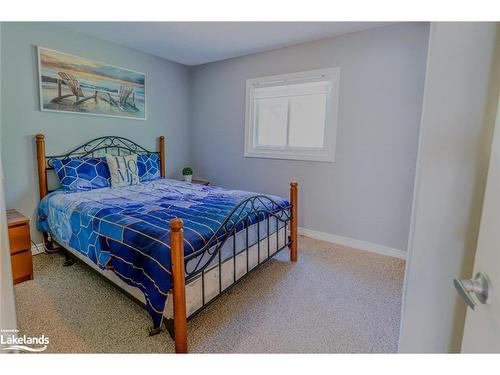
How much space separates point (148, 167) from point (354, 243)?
280cm

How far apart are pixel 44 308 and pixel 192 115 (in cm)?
331

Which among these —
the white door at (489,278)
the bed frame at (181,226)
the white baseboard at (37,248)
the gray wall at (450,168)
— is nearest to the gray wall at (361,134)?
the bed frame at (181,226)

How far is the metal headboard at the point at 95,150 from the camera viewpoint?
2.85 m

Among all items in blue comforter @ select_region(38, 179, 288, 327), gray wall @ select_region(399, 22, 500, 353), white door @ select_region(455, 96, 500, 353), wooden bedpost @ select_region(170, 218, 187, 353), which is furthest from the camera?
blue comforter @ select_region(38, 179, 288, 327)

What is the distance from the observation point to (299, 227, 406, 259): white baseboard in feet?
9.85

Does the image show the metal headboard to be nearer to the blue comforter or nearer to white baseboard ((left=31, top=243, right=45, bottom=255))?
the blue comforter

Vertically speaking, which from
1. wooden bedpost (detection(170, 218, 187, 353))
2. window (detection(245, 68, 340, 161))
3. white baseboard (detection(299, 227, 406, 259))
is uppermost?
window (detection(245, 68, 340, 161))

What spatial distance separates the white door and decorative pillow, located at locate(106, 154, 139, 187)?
325cm

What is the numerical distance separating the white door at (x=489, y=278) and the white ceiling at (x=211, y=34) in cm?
262

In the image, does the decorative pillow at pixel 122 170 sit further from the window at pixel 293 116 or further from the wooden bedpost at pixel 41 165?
the window at pixel 293 116

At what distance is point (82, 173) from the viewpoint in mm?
2949

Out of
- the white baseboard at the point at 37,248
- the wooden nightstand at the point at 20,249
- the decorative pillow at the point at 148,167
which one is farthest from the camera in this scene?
the decorative pillow at the point at 148,167

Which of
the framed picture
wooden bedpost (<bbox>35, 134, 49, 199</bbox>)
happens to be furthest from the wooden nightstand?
the framed picture
